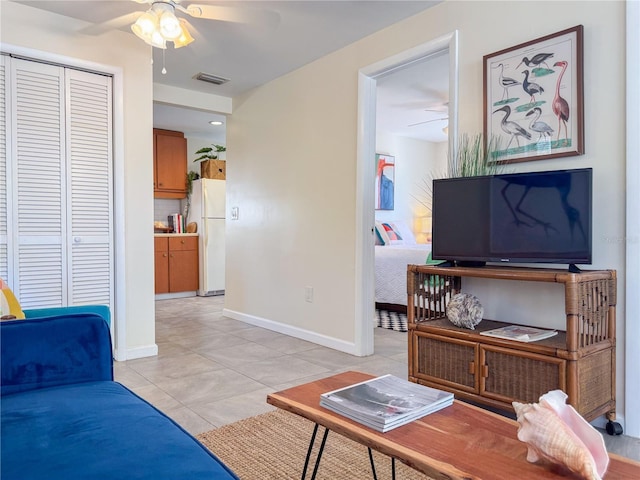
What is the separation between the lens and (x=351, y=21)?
3055 millimetres

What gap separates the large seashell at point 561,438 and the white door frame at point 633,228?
1365 mm

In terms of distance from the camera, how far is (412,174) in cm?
729

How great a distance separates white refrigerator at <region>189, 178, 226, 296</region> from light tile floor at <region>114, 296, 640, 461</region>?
2028mm

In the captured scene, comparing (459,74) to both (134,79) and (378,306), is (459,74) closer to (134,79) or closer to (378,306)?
(134,79)

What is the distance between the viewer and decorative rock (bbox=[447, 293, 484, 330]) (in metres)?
2.24

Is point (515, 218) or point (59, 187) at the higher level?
point (59, 187)

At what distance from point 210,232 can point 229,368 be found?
3.72 metres

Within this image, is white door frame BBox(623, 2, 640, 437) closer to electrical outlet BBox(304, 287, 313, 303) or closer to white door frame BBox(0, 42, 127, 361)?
electrical outlet BBox(304, 287, 313, 303)

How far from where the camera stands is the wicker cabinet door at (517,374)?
186 cm

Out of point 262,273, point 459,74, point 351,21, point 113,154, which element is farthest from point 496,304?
point 113,154

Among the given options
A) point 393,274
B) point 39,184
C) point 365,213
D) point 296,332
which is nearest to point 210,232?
point 393,274

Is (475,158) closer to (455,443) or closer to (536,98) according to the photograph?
(536,98)

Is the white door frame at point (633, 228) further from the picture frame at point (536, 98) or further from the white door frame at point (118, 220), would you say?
the white door frame at point (118, 220)

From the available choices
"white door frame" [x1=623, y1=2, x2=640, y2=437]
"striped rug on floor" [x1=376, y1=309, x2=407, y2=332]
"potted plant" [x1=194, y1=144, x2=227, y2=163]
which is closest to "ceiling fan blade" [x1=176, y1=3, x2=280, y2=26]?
"white door frame" [x1=623, y1=2, x2=640, y2=437]
